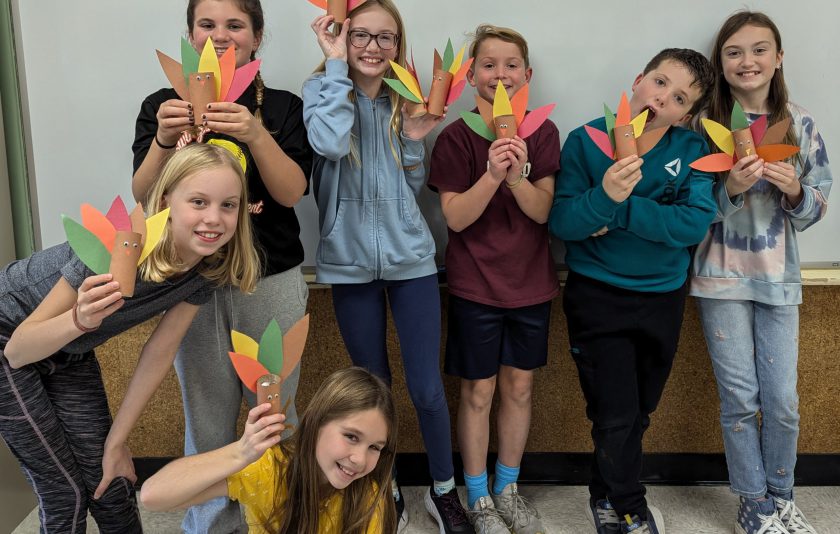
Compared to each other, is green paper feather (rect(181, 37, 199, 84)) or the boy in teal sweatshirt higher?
green paper feather (rect(181, 37, 199, 84))

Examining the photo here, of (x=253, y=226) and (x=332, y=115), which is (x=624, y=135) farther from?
(x=253, y=226)

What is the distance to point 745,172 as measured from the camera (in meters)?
1.80

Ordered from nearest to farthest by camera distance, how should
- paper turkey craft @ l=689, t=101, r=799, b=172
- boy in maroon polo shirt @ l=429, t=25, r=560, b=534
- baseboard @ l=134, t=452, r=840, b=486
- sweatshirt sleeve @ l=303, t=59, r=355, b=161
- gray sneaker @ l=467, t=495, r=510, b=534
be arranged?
sweatshirt sleeve @ l=303, t=59, r=355, b=161
paper turkey craft @ l=689, t=101, r=799, b=172
boy in maroon polo shirt @ l=429, t=25, r=560, b=534
gray sneaker @ l=467, t=495, r=510, b=534
baseboard @ l=134, t=452, r=840, b=486

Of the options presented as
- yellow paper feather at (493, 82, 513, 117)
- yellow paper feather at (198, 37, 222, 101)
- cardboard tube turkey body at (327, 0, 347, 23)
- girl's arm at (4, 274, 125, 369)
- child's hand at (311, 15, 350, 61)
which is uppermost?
cardboard tube turkey body at (327, 0, 347, 23)

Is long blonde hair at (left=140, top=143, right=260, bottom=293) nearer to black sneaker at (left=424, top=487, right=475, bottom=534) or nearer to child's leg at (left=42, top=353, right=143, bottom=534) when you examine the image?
child's leg at (left=42, top=353, right=143, bottom=534)

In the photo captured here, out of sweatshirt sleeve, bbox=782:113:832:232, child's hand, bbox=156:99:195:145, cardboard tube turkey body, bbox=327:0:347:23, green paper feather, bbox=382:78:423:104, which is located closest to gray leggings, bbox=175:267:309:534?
child's hand, bbox=156:99:195:145

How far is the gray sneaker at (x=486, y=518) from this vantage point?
200cm

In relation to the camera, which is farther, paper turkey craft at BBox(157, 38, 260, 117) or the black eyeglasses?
the black eyeglasses

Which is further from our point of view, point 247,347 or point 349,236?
point 349,236

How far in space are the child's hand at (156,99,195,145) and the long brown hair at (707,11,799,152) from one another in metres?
1.31

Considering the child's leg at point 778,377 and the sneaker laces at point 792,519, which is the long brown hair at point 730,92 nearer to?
the child's leg at point 778,377

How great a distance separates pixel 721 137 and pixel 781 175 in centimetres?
17

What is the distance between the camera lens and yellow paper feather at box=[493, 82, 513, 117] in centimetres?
170

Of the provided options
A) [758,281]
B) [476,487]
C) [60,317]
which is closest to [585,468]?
[476,487]
